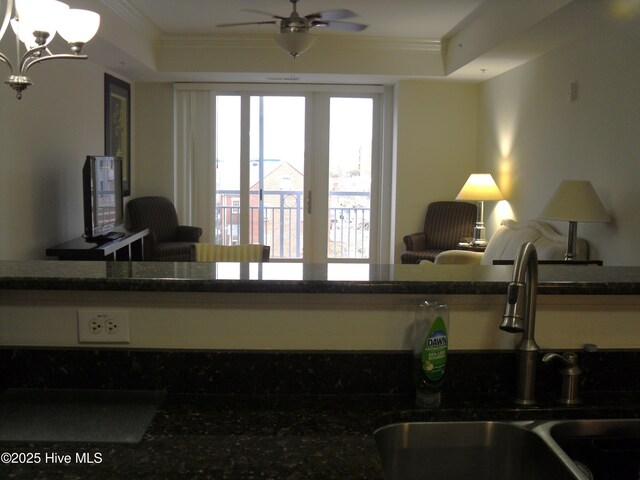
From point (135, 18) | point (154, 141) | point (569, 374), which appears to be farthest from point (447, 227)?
point (569, 374)

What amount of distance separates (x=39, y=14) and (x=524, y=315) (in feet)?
6.97

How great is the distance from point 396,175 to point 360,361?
579 centimetres

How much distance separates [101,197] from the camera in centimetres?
490

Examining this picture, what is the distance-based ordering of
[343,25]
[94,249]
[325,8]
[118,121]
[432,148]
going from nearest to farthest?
1. [94,249]
2. [343,25]
3. [325,8]
4. [118,121]
5. [432,148]

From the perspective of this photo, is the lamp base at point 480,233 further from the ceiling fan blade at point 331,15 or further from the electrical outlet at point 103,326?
the electrical outlet at point 103,326

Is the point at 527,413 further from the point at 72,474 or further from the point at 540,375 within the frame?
the point at 72,474

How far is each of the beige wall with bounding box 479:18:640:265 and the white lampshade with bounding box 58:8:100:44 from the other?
302 centimetres

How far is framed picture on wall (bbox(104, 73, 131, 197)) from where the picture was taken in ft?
19.6

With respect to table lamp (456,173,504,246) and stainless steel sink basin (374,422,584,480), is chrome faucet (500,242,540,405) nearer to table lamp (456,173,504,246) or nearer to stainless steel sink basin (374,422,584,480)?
stainless steel sink basin (374,422,584,480)

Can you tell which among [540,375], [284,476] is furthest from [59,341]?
[540,375]

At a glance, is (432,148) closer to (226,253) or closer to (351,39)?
(351,39)

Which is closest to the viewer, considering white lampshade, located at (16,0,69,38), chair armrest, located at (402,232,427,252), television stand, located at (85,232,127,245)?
white lampshade, located at (16,0,69,38)

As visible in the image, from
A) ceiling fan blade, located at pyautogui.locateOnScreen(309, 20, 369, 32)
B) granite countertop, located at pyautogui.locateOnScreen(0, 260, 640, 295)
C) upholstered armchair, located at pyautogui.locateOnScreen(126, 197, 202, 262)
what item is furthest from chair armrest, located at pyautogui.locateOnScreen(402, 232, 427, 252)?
granite countertop, located at pyautogui.locateOnScreen(0, 260, 640, 295)

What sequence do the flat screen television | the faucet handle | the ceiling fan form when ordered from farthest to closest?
the flat screen television
the ceiling fan
the faucet handle
